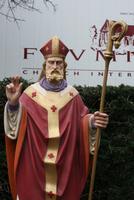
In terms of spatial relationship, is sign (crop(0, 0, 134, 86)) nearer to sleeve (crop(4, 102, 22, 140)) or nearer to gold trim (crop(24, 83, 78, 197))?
gold trim (crop(24, 83, 78, 197))

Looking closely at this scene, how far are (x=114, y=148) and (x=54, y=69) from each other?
250 centimetres

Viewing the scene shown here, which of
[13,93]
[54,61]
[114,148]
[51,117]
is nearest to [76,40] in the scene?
[114,148]

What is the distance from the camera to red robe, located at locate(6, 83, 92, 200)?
234 inches

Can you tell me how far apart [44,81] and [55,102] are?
229mm

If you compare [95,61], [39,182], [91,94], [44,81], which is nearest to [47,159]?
[39,182]

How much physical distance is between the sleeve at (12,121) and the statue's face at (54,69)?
37cm

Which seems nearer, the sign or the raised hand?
the raised hand

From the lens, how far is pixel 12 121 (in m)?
5.96

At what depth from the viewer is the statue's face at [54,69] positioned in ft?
19.8

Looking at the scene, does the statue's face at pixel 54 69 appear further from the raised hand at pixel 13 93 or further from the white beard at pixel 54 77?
the raised hand at pixel 13 93

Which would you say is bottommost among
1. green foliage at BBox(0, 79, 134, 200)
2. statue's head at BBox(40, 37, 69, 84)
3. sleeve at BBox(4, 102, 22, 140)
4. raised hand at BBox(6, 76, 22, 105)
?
green foliage at BBox(0, 79, 134, 200)

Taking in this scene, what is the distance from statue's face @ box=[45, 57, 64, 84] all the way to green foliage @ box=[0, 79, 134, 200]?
→ 7.38 feet

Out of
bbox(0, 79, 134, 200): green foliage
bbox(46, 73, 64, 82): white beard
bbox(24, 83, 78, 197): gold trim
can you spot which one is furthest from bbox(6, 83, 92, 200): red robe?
bbox(0, 79, 134, 200): green foliage

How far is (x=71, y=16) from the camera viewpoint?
10461mm
